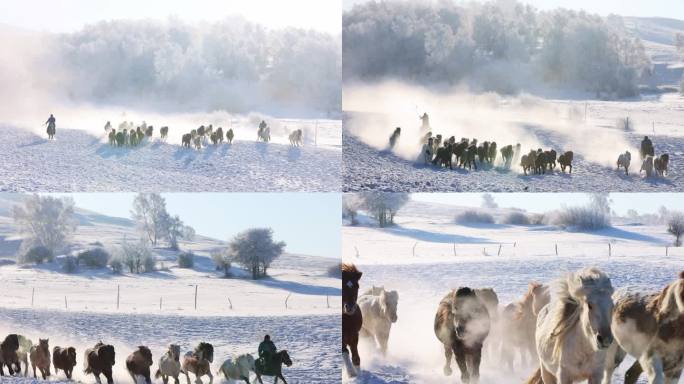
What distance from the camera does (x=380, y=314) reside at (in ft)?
30.0

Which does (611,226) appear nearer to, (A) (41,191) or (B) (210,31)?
(B) (210,31)

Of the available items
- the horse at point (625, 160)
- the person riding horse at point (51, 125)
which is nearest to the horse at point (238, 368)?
the person riding horse at point (51, 125)

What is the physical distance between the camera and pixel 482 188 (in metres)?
9.65

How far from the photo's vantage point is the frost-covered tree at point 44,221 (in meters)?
9.70

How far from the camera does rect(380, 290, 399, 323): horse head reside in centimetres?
912

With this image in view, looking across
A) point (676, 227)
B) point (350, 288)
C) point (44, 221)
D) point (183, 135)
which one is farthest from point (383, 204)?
point (44, 221)

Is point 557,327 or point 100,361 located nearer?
point 557,327

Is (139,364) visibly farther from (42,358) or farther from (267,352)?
(267,352)

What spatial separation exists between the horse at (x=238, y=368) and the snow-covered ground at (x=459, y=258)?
3.26 ft

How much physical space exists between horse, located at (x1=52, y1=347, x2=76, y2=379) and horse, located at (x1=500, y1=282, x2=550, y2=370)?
3984mm

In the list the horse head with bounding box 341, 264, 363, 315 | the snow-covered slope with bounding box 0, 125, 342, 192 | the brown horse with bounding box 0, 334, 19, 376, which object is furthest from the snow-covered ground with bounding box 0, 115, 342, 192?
the brown horse with bounding box 0, 334, 19, 376

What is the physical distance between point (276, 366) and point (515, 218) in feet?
8.48

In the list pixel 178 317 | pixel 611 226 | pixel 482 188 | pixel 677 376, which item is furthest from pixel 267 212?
pixel 677 376

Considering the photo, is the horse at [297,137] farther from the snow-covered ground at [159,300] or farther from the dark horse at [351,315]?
the dark horse at [351,315]
